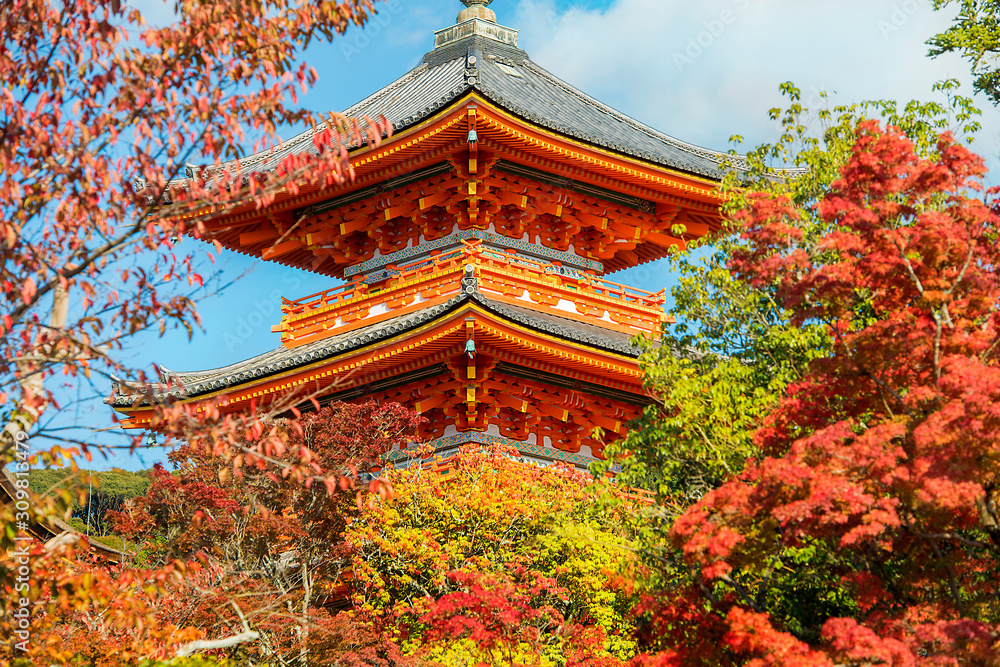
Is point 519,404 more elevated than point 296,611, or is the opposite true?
point 519,404

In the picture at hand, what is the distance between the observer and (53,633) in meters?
11.7

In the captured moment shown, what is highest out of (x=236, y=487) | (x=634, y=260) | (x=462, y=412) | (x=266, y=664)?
(x=634, y=260)

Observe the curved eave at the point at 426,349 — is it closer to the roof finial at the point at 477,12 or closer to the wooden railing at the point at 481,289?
the wooden railing at the point at 481,289

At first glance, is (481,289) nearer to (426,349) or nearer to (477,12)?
(426,349)

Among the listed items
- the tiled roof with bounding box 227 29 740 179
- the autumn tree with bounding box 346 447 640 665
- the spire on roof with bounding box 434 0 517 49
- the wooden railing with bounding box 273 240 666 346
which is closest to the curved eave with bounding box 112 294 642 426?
the wooden railing with bounding box 273 240 666 346

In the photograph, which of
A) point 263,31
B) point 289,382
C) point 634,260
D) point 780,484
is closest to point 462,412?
point 289,382

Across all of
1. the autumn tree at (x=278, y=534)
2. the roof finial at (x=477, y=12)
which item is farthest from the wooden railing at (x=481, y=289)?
the roof finial at (x=477, y=12)

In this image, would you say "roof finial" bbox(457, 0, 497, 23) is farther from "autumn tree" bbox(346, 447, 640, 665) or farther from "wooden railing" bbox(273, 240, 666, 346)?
"autumn tree" bbox(346, 447, 640, 665)

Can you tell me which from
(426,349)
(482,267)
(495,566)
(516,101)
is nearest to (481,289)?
(482,267)

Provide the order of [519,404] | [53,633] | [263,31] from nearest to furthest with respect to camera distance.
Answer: [263,31]
[53,633]
[519,404]

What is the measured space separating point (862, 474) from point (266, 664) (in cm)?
788

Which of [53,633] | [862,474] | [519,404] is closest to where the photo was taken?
[862,474]

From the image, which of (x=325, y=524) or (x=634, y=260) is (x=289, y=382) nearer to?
(x=325, y=524)

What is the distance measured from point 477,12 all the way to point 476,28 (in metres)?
0.54
